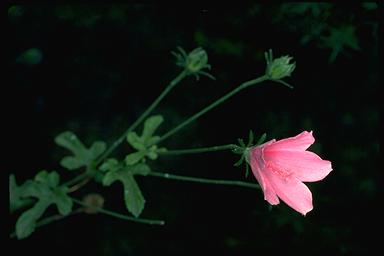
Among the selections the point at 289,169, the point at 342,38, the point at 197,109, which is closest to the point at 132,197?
the point at 289,169

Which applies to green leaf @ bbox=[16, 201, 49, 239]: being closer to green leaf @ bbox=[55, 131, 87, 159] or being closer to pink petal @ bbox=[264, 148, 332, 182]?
green leaf @ bbox=[55, 131, 87, 159]

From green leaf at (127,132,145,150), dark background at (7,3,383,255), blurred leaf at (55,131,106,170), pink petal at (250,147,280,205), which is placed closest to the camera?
pink petal at (250,147,280,205)

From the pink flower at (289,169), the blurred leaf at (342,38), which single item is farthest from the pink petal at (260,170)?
the blurred leaf at (342,38)

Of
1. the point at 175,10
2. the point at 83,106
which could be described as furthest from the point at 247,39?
the point at 83,106

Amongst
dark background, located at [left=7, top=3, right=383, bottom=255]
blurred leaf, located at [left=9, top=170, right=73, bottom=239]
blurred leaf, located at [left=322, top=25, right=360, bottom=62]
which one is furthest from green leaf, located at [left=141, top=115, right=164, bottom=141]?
blurred leaf, located at [left=322, top=25, right=360, bottom=62]

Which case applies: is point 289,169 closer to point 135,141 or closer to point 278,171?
point 278,171

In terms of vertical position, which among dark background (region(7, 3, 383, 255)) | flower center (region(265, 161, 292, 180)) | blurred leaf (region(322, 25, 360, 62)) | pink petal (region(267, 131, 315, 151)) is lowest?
dark background (region(7, 3, 383, 255))

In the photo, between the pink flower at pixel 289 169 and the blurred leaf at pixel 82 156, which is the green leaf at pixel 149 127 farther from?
the pink flower at pixel 289 169

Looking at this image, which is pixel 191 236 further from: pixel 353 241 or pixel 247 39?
pixel 247 39
